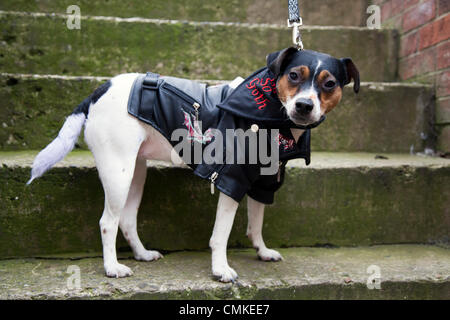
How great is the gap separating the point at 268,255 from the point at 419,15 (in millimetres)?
2100

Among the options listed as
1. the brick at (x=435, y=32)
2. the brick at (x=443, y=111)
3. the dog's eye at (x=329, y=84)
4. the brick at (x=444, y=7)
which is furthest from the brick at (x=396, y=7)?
the dog's eye at (x=329, y=84)

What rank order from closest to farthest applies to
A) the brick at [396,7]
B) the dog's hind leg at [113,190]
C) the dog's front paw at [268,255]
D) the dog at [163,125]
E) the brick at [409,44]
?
the dog at [163,125], the dog's hind leg at [113,190], the dog's front paw at [268,255], the brick at [409,44], the brick at [396,7]

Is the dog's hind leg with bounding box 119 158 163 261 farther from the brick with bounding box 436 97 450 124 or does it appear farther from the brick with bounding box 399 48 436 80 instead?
the brick with bounding box 399 48 436 80

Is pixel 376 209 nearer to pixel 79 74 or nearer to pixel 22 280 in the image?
pixel 22 280

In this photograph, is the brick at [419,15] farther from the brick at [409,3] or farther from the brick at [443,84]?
the brick at [443,84]

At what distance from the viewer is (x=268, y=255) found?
1.97 m

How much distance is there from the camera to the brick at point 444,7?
2459 mm

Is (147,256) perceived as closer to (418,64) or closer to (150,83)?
(150,83)

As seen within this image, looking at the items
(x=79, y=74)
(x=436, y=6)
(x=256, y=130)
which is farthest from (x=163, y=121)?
(x=436, y=6)

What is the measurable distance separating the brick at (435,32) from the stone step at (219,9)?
93 cm

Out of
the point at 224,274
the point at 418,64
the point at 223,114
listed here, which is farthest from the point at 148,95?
the point at 418,64

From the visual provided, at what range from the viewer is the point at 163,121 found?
70.3 inches

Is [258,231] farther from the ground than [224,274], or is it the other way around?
[258,231]
